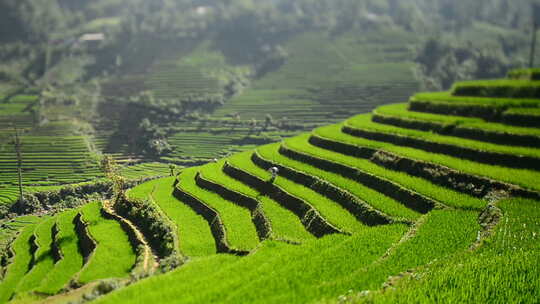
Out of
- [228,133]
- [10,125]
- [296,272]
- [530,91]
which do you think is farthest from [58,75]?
[296,272]

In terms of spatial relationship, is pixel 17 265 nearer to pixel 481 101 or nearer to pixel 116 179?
pixel 116 179

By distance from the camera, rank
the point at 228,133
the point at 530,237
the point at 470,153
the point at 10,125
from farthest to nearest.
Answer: the point at 228,133
the point at 10,125
the point at 470,153
the point at 530,237

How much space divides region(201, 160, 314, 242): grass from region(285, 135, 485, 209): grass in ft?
15.3

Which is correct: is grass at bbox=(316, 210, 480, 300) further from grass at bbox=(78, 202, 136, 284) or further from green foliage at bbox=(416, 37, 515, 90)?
green foliage at bbox=(416, 37, 515, 90)

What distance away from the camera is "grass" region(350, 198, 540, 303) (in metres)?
12.2

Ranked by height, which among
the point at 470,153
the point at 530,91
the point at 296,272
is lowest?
the point at 296,272

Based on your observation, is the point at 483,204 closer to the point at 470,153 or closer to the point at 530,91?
the point at 470,153

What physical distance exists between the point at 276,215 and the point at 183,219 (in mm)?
5010

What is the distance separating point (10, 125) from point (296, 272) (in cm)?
4411

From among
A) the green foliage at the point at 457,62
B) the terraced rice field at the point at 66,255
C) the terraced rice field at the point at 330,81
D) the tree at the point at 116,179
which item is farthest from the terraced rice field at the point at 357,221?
the green foliage at the point at 457,62

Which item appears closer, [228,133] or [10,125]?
[10,125]

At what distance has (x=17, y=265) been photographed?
77.3 feet

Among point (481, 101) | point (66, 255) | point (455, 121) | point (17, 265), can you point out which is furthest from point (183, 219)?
point (481, 101)

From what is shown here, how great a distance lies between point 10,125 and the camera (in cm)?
4944
